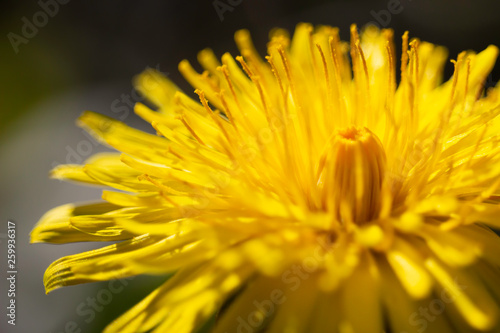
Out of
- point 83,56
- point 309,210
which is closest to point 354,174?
point 309,210

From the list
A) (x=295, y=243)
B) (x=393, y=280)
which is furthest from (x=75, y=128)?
(x=393, y=280)

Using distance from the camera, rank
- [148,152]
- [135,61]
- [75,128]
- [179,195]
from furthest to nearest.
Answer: [135,61] → [75,128] → [148,152] → [179,195]

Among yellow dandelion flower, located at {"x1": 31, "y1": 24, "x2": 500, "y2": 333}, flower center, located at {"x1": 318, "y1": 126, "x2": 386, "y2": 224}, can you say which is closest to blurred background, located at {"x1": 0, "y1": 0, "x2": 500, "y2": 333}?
yellow dandelion flower, located at {"x1": 31, "y1": 24, "x2": 500, "y2": 333}

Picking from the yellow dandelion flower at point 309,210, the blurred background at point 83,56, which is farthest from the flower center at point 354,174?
the blurred background at point 83,56

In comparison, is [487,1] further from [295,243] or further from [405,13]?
[295,243]

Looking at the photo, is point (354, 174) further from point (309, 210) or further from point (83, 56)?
point (83, 56)

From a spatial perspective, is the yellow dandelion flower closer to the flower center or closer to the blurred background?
the flower center

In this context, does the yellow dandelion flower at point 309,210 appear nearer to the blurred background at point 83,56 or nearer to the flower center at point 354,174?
the flower center at point 354,174
